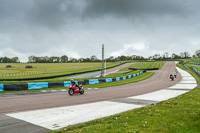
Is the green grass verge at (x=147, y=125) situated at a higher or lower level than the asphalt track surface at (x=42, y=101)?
higher

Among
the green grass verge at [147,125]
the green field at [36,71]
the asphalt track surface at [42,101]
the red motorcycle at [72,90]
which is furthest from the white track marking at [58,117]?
the green field at [36,71]

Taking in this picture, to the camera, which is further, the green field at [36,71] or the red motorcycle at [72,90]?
the green field at [36,71]

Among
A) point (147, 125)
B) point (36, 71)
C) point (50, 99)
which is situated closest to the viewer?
point (147, 125)

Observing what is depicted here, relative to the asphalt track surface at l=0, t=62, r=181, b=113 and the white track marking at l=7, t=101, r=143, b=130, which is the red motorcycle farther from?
the white track marking at l=7, t=101, r=143, b=130

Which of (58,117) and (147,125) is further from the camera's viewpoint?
(58,117)

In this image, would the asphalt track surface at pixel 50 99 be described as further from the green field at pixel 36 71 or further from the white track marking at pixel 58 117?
the green field at pixel 36 71

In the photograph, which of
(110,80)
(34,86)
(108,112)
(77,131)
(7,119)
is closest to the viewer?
(77,131)

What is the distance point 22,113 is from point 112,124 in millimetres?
4710

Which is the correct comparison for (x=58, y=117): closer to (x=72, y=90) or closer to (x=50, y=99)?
(x=50, y=99)

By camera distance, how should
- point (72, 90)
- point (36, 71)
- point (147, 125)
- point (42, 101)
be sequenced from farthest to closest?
point (36, 71) < point (72, 90) < point (42, 101) < point (147, 125)

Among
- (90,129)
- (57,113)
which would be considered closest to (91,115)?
(57,113)

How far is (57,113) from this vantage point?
809 cm

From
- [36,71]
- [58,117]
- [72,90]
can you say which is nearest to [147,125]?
[58,117]

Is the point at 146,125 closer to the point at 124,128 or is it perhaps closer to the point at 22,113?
the point at 124,128
